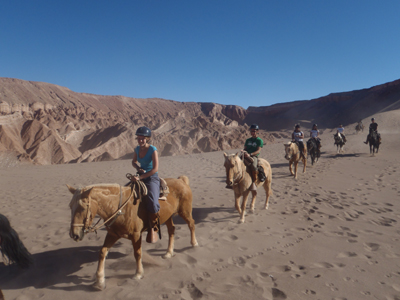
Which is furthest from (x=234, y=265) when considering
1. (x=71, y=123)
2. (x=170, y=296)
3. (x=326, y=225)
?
(x=71, y=123)

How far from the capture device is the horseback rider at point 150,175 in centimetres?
370

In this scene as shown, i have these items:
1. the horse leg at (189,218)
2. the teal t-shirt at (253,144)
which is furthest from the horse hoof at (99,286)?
the teal t-shirt at (253,144)

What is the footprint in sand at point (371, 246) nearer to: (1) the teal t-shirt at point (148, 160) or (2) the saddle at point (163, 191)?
(2) the saddle at point (163, 191)

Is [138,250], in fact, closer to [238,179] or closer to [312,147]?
[238,179]

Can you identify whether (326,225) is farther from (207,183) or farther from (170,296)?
(207,183)

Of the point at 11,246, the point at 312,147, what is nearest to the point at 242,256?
the point at 11,246

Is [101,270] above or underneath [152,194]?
underneath

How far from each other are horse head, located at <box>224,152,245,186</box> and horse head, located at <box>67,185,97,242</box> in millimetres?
3290

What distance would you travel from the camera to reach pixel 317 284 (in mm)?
3426

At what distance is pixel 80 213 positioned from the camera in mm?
2877

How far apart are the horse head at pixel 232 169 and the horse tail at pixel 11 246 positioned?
4175 mm

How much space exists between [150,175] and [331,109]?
3373 inches

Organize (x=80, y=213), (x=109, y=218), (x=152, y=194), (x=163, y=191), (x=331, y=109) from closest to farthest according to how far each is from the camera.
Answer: (x=80, y=213) < (x=109, y=218) < (x=152, y=194) < (x=163, y=191) < (x=331, y=109)

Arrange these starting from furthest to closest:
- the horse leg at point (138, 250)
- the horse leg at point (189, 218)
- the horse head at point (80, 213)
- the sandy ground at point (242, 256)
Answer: the horse leg at point (189, 218)
the horse leg at point (138, 250)
the sandy ground at point (242, 256)
the horse head at point (80, 213)
